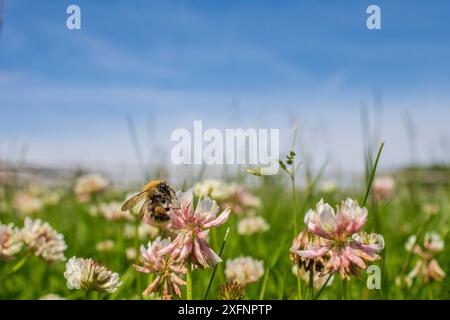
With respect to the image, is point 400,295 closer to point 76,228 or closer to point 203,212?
point 203,212

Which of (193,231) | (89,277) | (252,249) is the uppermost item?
(193,231)

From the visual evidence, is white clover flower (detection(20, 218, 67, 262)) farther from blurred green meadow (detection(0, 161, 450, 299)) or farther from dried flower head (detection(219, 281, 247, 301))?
dried flower head (detection(219, 281, 247, 301))

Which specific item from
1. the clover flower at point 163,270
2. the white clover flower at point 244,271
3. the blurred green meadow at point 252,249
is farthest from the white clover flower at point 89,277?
the white clover flower at point 244,271

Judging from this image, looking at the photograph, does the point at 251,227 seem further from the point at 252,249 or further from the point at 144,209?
the point at 144,209

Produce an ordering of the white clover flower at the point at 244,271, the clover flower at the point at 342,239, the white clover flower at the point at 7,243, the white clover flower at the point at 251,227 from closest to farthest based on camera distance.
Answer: the clover flower at the point at 342,239 < the white clover flower at the point at 7,243 < the white clover flower at the point at 244,271 < the white clover flower at the point at 251,227

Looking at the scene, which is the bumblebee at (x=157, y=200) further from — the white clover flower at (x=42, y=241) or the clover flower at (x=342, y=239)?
the white clover flower at (x=42, y=241)

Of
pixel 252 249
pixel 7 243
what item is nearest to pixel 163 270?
pixel 7 243
